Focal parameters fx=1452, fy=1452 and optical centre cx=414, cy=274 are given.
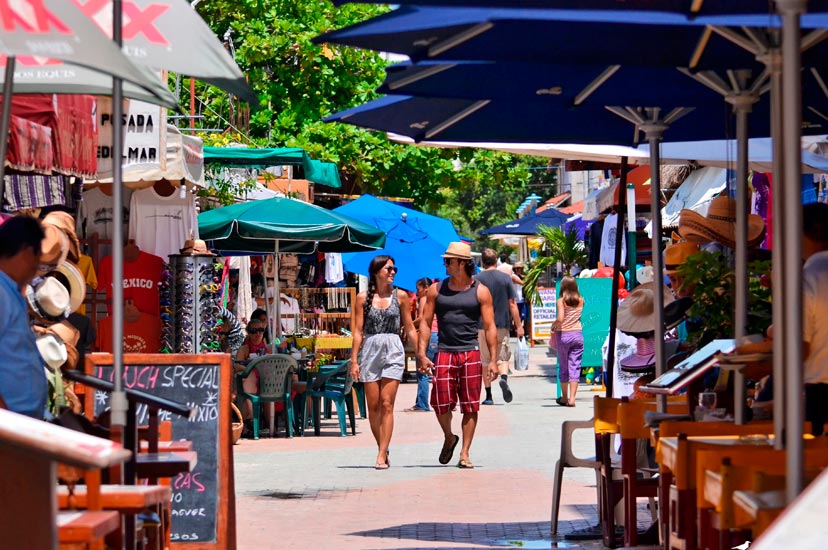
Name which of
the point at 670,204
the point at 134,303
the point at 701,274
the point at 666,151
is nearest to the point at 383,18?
the point at 701,274

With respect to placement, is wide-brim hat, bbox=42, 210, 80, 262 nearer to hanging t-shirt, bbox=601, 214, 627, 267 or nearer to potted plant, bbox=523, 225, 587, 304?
hanging t-shirt, bbox=601, 214, 627, 267

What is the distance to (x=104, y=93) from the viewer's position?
7.53 m

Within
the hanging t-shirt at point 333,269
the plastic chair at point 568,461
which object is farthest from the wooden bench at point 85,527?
the hanging t-shirt at point 333,269

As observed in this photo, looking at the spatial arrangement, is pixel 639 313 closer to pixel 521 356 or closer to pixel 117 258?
pixel 117 258

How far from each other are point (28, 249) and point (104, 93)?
145 cm

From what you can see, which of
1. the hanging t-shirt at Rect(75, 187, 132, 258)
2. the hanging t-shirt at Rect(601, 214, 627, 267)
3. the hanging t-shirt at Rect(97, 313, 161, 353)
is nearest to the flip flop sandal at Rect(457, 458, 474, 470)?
the hanging t-shirt at Rect(97, 313, 161, 353)

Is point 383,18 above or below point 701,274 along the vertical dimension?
above

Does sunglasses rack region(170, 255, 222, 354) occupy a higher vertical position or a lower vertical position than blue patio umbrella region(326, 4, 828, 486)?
lower

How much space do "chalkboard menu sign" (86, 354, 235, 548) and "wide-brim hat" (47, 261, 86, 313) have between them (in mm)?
654

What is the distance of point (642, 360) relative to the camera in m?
9.77

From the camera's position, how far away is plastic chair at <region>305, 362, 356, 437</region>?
1688cm

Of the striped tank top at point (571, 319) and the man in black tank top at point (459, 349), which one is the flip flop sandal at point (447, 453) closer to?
the man in black tank top at point (459, 349)

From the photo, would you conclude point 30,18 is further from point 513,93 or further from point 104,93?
point 513,93

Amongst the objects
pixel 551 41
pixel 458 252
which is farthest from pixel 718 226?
pixel 458 252
